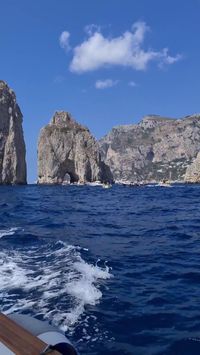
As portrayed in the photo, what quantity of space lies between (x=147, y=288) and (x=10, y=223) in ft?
45.1

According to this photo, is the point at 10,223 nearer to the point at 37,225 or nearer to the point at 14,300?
the point at 37,225

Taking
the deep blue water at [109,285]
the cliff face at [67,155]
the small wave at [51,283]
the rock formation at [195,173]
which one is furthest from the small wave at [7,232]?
the rock formation at [195,173]

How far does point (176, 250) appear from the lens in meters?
13.6

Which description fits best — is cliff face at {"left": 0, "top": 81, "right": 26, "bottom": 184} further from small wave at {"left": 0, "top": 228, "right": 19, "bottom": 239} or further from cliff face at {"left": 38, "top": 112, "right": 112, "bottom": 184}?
small wave at {"left": 0, "top": 228, "right": 19, "bottom": 239}

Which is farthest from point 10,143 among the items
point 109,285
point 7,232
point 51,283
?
point 109,285

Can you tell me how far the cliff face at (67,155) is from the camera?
15400 centimetres

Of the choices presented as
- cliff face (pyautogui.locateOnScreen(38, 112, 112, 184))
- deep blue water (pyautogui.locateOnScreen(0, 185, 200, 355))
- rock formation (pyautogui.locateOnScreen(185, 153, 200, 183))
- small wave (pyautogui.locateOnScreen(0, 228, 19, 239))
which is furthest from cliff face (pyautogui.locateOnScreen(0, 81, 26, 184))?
deep blue water (pyautogui.locateOnScreen(0, 185, 200, 355))

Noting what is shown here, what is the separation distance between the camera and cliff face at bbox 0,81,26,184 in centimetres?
12950

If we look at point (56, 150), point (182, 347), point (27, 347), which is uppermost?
point (56, 150)

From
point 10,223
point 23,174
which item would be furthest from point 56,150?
point 10,223

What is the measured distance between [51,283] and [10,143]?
124679 millimetres

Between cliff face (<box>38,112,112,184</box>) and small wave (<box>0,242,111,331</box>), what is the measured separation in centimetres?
13864

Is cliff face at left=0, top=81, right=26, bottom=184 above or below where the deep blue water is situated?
above

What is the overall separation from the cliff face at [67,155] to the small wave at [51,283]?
139 meters
